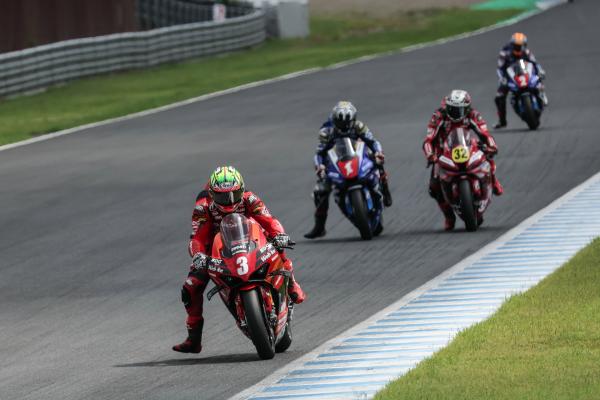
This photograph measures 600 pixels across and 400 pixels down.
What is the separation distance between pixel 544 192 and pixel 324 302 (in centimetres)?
753

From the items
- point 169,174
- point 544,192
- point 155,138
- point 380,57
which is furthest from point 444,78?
point 544,192

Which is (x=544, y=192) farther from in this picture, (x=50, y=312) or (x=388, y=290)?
(x=50, y=312)

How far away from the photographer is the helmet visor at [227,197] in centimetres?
1099

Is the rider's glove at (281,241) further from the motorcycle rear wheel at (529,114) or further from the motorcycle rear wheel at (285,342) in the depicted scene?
the motorcycle rear wheel at (529,114)

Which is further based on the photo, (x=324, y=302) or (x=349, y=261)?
(x=349, y=261)

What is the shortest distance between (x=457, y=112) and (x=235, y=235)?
24.3 ft

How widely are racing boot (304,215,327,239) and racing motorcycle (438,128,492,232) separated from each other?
1.49 metres

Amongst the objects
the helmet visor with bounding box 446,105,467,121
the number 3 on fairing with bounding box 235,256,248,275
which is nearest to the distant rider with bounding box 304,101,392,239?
the helmet visor with bounding box 446,105,467,121

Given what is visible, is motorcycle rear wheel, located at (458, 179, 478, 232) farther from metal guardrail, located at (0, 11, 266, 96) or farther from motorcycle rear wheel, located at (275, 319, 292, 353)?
metal guardrail, located at (0, 11, 266, 96)

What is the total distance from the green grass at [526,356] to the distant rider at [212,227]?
1578mm

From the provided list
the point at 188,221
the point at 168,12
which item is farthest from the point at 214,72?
the point at 188,221

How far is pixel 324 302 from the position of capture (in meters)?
13.7

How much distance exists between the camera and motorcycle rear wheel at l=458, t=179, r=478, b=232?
1764 centimetres

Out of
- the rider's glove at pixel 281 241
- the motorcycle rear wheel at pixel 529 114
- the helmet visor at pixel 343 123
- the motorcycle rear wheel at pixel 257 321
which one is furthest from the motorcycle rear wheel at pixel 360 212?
the motorcycle rear wheel at pixel 529 114
